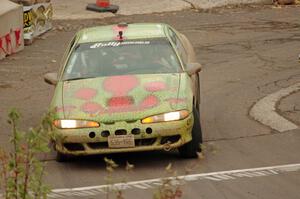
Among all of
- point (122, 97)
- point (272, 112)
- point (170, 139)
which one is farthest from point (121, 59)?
point (272, 112)

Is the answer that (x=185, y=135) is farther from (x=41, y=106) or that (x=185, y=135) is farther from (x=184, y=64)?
(x=41, y=106)

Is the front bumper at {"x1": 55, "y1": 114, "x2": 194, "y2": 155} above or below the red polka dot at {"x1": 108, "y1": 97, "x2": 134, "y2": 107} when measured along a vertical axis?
below

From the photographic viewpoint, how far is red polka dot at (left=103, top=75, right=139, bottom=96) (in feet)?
33.2

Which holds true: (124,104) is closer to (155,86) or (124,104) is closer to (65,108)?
(155,86)

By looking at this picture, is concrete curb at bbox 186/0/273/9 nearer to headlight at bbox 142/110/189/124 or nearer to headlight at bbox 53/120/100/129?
headlight at bbox 142/110/189/124

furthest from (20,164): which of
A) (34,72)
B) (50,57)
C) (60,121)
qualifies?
(50,57)

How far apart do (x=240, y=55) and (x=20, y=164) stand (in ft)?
43.2

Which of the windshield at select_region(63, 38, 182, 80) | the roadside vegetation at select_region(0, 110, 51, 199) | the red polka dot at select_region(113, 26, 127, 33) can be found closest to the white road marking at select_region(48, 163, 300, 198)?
the windshield at select_region(63, 38, 182, 80)

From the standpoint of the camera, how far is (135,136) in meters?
9.54

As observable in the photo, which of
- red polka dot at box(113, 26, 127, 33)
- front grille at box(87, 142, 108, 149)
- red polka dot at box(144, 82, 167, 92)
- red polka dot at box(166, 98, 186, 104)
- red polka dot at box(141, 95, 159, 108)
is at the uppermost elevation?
red polka dot at box(113, 26, 127, 33)

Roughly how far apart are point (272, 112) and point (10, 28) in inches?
308

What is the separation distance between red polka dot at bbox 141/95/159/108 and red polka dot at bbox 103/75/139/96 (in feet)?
0.98

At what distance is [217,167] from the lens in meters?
9.81

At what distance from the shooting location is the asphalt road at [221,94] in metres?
9.24
